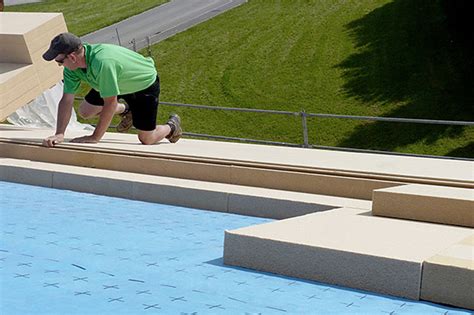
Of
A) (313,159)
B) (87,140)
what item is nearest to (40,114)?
(87,140)

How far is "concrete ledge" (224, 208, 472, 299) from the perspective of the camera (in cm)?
405

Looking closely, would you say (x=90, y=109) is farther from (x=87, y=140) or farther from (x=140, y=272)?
(x=140, y=272)

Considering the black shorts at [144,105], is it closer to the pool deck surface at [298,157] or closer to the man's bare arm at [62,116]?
the pool deck surface at [298,157]

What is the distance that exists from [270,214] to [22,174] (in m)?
2.82

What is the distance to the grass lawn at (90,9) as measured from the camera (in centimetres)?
4247

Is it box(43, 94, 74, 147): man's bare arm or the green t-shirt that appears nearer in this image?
the green t-shirt

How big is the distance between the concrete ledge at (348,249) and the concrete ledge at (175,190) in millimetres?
826

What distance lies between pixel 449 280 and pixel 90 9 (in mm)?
44741

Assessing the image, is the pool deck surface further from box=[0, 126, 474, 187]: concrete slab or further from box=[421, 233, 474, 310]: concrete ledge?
box=[421, 233, 474, 310]: concrete ledge

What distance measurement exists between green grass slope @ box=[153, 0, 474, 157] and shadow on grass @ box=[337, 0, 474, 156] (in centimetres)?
4

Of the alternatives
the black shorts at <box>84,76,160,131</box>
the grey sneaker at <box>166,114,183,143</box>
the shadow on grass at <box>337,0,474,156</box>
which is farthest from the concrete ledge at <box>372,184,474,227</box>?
the shadow on grass at <box>337,0,474,156</box>

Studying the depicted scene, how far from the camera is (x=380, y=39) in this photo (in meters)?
31.7

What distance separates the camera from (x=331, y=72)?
3011 cm

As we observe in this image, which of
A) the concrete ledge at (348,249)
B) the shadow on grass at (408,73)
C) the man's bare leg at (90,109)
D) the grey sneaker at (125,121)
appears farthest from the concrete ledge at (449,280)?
the shadow on grass at (408,73)
